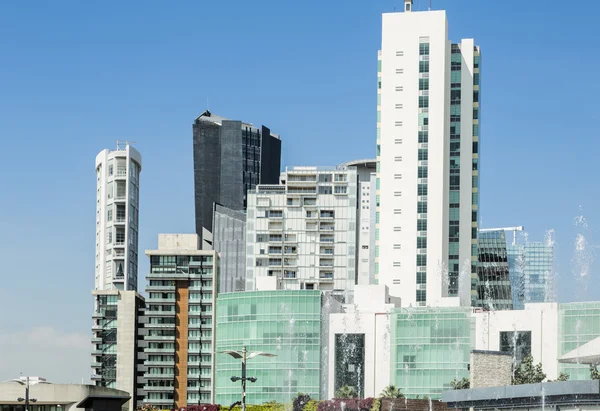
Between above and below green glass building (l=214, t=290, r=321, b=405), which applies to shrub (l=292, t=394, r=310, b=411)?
below

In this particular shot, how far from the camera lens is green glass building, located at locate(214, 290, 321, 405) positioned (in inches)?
5955

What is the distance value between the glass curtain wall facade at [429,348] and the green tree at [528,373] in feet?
28.7

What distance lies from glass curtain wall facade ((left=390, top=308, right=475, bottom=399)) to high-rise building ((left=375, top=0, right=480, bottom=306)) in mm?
19605

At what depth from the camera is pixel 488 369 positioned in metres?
71.9

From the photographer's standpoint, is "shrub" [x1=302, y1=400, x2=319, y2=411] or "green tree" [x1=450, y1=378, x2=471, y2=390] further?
"shrub" [x1=302, y1=400, x2=319, y2=411]

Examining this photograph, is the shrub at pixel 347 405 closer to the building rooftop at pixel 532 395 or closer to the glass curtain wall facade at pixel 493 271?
the glass curtain wall facade at pixel 493 271

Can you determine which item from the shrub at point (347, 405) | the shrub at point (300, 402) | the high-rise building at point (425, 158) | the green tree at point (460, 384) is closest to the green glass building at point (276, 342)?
the shrub at point (300, 402)

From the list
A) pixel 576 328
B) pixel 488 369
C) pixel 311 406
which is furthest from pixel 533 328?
pixel 488 369

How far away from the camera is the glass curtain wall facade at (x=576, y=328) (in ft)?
456

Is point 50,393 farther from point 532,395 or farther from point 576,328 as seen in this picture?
point 532,395

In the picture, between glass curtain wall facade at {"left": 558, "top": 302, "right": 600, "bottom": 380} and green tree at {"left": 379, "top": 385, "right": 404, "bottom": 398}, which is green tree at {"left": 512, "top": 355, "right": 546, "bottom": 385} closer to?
glass curtain wall facade at {"left": 558, "top": 302, "right": 600, "bottom": 380}

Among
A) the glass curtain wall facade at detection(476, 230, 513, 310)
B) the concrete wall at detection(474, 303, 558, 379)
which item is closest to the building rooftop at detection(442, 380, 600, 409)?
the concrete wall at detection(474, 303, 558, 379)

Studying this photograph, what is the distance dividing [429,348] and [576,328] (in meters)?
17.0

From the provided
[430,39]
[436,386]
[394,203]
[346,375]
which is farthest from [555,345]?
[430,39]
